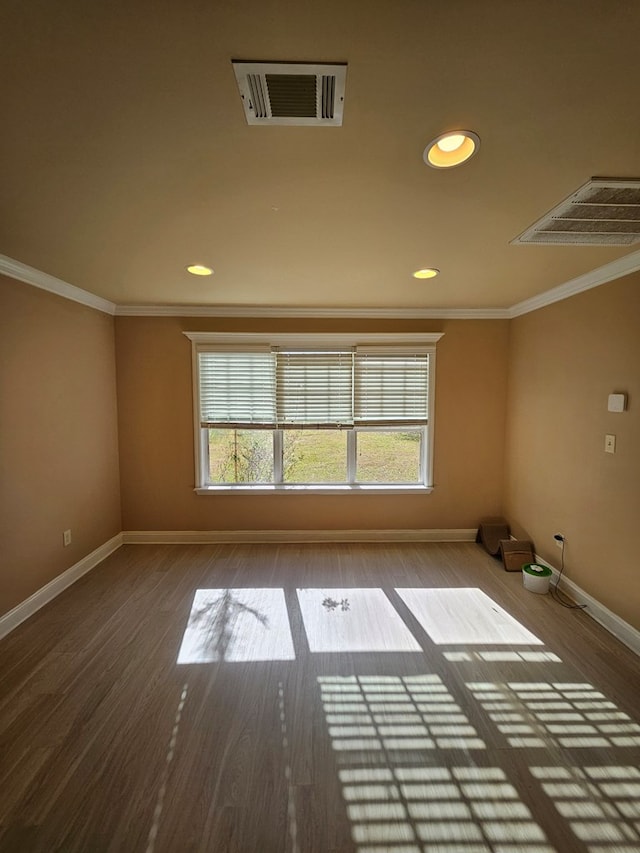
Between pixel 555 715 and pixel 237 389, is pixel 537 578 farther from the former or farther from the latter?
pixel 237 389

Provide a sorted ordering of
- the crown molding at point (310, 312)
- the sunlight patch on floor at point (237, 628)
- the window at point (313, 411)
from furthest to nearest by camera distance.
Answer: the window at point (313, 411), the crown molding at point (310, 312), the sunlight patch on floor at point (237, 628)

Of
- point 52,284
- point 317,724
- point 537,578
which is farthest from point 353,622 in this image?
point 52,284

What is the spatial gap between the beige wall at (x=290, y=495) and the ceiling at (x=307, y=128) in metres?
1.32

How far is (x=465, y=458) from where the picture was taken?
139 inches

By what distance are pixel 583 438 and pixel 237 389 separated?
3030mm

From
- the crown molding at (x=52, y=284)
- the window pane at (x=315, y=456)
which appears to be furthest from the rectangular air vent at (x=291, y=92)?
the window pane at (x=315, y=456)

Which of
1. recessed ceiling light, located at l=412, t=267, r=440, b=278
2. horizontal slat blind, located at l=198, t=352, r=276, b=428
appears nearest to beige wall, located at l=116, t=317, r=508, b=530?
horizontal slat blind, located at l=198, t=352, r=276, b=428

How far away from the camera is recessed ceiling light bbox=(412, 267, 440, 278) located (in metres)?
2.36

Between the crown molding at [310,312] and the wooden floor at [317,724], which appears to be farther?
the crown molding at [310,312]

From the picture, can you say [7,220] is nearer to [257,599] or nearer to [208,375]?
[208,375]

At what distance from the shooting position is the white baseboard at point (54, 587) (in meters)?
2.23

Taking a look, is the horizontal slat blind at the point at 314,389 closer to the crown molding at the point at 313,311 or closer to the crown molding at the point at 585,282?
the crown molding at the point at 313,311

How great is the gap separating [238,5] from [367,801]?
2.51 m

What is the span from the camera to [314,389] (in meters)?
3.50
